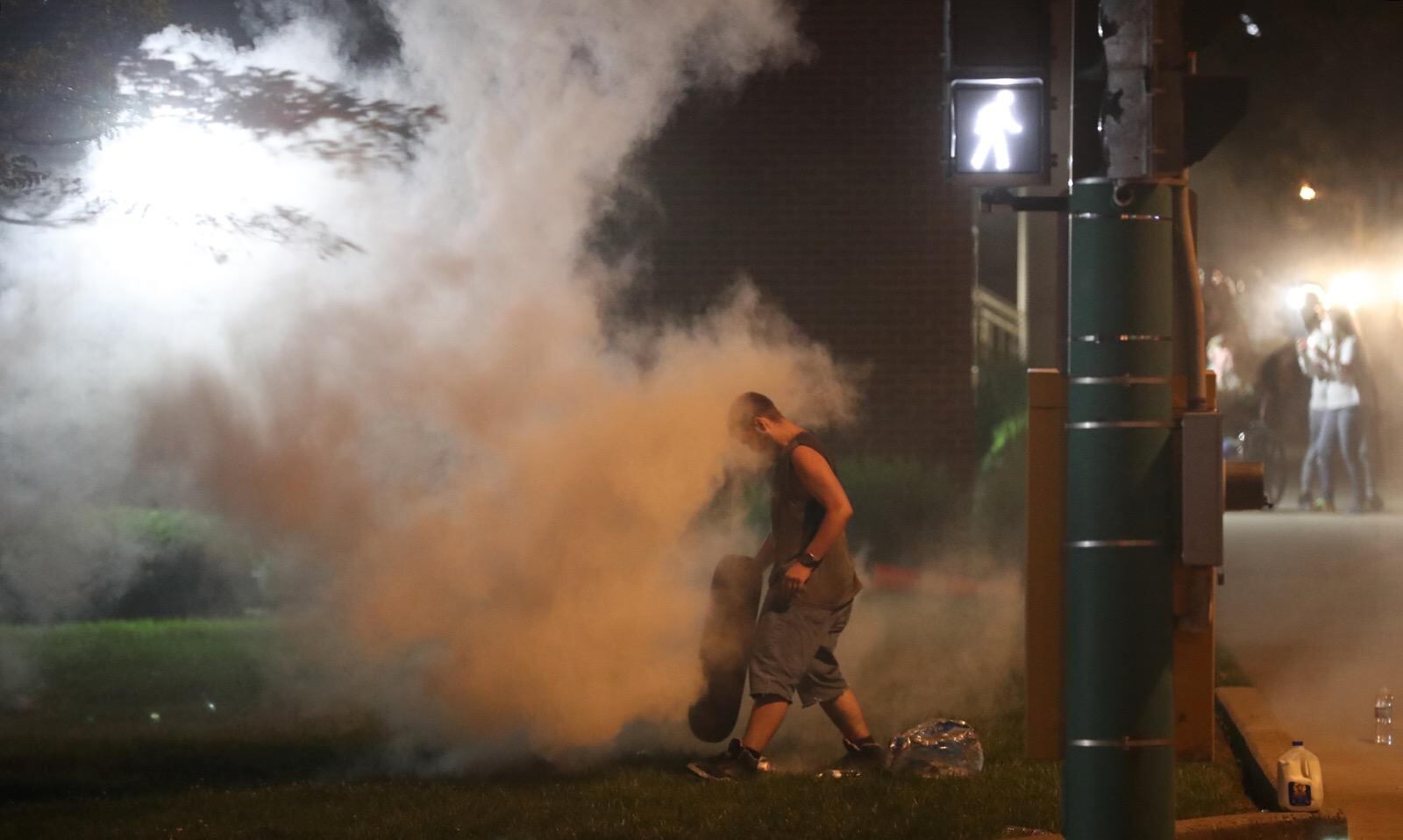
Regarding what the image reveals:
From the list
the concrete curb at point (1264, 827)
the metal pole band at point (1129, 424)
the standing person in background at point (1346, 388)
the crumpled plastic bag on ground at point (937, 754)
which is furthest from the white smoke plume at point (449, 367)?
the standing person in background at point (1346, 388)

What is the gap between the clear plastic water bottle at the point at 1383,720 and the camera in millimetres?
7840

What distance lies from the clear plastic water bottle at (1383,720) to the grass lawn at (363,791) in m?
0.96

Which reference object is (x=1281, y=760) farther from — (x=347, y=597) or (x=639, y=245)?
(x=639, y=245)

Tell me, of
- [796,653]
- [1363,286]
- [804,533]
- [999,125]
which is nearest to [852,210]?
[804,533]

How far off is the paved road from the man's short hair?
2.89 m

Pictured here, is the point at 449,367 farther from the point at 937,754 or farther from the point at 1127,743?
the point at 1127,743

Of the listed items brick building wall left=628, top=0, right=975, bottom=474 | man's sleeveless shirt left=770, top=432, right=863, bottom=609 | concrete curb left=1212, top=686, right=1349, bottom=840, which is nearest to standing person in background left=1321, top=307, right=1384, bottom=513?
brick building wall left=628, top=0, right=975, bottom=474

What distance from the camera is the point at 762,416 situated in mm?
7148

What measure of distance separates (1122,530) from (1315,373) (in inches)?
473

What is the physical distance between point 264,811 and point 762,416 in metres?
2.66

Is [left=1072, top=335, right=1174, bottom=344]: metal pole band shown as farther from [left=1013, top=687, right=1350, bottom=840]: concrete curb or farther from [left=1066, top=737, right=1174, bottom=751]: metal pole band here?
[left=1013, top=687, right=1350, bottom=840]: concrete curb

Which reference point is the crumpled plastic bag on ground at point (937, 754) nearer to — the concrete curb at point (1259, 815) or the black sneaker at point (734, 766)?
the black sneaker at point (734, 766)

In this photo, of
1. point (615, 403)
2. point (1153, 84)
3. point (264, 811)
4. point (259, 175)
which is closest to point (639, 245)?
point (259, 175)

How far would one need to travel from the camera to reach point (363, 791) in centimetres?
678
